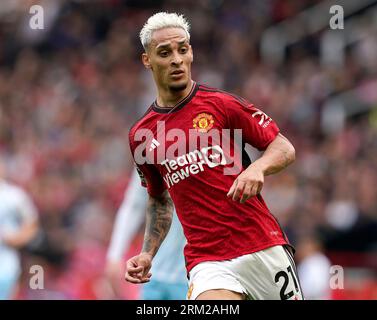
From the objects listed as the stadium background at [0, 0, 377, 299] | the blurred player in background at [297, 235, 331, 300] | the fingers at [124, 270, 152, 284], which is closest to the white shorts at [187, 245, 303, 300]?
the fingers at [124, 270, 152, 284]

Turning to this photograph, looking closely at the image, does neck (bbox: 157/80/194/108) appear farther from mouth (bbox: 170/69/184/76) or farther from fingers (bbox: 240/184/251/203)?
fingers (bbox: 240/184/251/203)

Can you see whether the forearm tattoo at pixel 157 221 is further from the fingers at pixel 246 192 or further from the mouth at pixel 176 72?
the fingers at pixel 246 192

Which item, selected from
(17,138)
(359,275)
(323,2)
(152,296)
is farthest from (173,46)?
(323,2)

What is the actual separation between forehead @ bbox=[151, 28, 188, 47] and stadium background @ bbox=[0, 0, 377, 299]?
5.40m

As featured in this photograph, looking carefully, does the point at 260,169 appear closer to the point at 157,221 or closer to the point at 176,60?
the point at 176,60

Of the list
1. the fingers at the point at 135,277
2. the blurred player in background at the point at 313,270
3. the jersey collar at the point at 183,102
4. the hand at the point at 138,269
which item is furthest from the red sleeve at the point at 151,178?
the blurred player in background at the point at 313,270

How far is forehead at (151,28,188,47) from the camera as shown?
6355 mm

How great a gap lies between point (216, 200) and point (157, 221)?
2.41 ft

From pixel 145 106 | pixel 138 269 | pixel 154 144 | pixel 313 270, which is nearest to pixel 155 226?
pixel 138 269

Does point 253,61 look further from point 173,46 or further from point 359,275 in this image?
point 173,46

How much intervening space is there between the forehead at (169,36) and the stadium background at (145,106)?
17.7 ft

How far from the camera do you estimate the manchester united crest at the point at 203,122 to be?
6.17 meters

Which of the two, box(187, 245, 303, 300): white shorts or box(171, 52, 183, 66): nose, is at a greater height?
box(171, 52, 183, 66): nose
